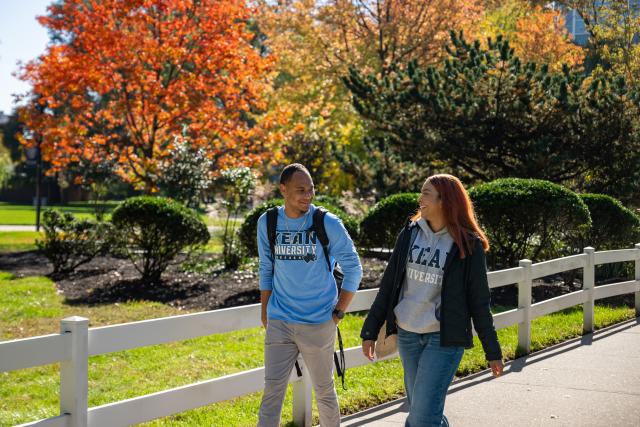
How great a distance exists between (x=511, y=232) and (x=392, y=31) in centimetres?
1574

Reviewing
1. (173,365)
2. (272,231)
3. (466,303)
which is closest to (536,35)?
(173,365)

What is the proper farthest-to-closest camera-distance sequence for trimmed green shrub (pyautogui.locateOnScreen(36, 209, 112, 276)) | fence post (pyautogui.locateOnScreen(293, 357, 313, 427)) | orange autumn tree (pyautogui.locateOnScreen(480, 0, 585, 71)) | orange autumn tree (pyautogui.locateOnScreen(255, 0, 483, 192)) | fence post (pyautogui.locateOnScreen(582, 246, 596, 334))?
orange autumn tree (pyautogui.locateOnScreen(480, 0, 585, 71)), orange autumn tree (pyautogui.locateOnScreen(255, 0, 483, 192)), trimmed green shrub (pyautogui.locateOnScreen(36, 209, 112, 276)), fence post (pyautogui.locateOnScreen(582, 246, 596, 334)), fence post (pyautogui.locateOnScreen(293, 357, 313, 427))

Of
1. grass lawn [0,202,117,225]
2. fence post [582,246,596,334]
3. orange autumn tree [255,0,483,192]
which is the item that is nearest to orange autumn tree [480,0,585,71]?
orange autumn tree [255,0,483,192]

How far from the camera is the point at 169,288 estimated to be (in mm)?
13578

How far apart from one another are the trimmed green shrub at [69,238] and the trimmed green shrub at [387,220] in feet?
15.7

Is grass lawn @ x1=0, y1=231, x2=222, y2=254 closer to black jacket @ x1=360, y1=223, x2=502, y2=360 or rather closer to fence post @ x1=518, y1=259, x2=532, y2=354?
fence post @ x1=518, y1=259, x2=532, y2=354

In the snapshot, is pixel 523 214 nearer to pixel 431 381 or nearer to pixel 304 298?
pixel 304 298

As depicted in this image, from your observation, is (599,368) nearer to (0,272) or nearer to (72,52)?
(0,272)

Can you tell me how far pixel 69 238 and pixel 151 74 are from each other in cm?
522

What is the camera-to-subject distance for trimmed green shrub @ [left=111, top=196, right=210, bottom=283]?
44.1ft

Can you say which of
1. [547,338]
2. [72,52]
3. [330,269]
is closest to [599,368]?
[547,338]

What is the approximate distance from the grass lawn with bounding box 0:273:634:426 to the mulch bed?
62 centimetres

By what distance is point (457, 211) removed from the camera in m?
4.44

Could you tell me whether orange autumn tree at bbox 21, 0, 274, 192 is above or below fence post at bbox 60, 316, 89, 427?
above
